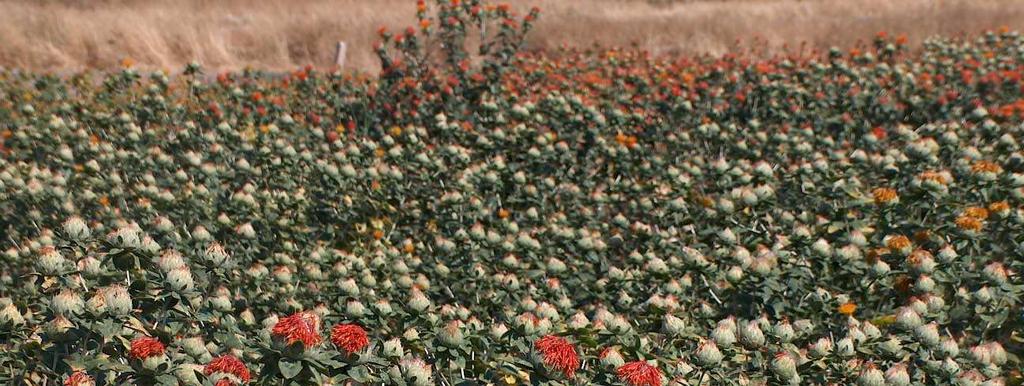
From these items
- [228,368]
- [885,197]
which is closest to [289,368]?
[228,368]

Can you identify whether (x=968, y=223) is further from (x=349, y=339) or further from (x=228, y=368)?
(x=228, y=368)

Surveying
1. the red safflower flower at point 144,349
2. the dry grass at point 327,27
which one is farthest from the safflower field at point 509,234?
the dry grass at point 327,27

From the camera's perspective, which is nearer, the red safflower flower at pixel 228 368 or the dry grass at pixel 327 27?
the red safflower flower at pixel 228 368

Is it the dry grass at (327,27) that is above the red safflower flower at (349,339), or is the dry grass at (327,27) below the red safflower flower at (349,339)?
below

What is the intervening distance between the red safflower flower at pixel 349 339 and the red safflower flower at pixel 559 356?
0.53 m

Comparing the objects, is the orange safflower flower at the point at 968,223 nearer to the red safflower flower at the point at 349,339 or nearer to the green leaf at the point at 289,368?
the red safflower flower at the point at 349,339

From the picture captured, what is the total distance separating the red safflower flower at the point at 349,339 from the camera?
218cm

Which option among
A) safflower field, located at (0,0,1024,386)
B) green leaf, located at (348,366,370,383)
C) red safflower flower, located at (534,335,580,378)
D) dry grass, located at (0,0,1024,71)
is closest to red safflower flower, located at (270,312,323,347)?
safflower field, located at (0,0,1024,386)

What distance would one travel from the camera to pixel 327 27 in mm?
16047

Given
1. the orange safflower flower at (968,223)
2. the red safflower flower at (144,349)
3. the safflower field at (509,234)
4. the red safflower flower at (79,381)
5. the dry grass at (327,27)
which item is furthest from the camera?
the dry grass at (327,27)

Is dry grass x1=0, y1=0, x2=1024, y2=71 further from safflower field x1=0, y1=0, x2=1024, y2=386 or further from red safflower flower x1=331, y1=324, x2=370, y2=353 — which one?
red safflower flower x1=331, y1=324, x2=370, y2=353

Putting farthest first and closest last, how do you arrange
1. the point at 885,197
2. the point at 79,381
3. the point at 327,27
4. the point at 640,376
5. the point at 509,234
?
the point at 327,27, the point at 509,234, the point at 885,197, the point at 640,376, the point at 79,381

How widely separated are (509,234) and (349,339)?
2.50 meters

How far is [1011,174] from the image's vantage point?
186 inches
